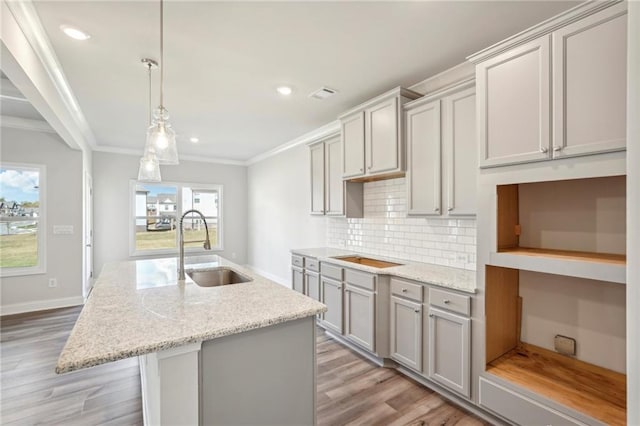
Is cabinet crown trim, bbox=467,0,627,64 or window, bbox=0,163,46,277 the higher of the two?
cabinet crown trim, bbox=467,0,627,64

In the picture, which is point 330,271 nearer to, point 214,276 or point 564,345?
point 214,276

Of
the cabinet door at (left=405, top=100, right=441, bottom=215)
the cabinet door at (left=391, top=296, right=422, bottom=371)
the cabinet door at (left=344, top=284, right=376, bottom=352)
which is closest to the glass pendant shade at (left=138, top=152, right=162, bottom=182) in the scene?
the cabinet door at (left=344, top=284, right=376, bottom=352)

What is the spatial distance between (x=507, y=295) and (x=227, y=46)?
2.90m

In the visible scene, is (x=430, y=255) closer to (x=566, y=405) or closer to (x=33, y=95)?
(x=566, y=405)

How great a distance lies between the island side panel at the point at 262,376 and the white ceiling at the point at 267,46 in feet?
6.51

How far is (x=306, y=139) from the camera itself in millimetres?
4875

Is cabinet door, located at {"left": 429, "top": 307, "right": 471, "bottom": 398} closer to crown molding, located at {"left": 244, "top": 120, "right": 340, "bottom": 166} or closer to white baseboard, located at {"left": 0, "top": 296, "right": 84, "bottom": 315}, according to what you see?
crown molding, located at {"left": 244, "top": 120, "right": 340, "bottom": 166}

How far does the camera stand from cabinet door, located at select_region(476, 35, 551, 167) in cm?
176

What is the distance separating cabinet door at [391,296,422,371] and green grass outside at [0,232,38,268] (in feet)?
17.2

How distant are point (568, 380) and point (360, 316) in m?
1.61

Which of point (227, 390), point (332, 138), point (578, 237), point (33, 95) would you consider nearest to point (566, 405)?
point (578, 237)

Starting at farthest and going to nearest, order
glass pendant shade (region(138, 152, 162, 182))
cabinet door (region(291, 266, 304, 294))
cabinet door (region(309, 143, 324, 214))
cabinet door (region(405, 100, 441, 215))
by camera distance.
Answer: cabinet door (region(309, 143, 324, 214)) → cabinet door (region(291, 266, 304, 294)) → glass pendant shade (region(138, 152, 162, 182)) → cabinet door (region(405, 100, 441, 215))

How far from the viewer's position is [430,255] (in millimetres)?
2951

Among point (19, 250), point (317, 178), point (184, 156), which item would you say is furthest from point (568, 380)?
point (184, 156)
